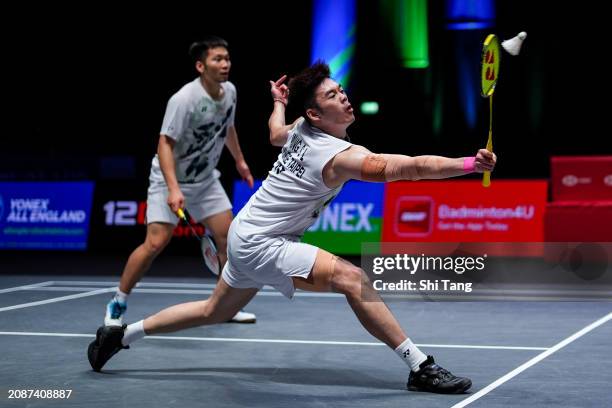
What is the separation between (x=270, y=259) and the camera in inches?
182

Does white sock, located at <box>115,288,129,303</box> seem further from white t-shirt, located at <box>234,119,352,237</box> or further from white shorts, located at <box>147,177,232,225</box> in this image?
white t-shirt, located at <box>234,119,352,237</box>

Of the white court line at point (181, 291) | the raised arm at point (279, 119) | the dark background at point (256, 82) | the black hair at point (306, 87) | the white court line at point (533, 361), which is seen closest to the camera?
the white court line at point (533, 361)

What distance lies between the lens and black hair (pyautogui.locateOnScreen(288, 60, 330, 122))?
15.3 feet

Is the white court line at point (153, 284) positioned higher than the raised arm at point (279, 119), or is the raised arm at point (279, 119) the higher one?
the raised arm at point (279, 119)

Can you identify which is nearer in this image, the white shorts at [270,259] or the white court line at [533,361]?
the white court line at [533,361]

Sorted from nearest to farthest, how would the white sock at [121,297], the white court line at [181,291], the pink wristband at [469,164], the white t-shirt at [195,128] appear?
the pink wristband at [469,164]
the white sock at [121,297]
the white t-shirt at [195,128]
the white court line at [181,291]

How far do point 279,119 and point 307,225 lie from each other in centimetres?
72

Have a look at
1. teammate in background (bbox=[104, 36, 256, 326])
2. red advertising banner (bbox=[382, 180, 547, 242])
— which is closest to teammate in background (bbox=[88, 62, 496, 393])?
teammate in background (bbox=[104, 36, 256, 326])

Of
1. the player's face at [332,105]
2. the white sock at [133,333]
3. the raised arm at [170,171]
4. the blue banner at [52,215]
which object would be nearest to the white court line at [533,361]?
the player's face at [332,105]

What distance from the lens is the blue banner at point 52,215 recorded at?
39.6 ft

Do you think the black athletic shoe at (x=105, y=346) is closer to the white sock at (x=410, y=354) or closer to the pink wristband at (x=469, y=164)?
the white sock at (x=410, y=354)

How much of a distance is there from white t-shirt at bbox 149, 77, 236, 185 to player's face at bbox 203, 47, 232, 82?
0.10m

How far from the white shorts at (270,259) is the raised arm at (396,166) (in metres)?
0.33

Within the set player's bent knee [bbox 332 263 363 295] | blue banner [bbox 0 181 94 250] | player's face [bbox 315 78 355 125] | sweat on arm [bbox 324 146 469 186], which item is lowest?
blue banner [bbox 0 181 94 250]
